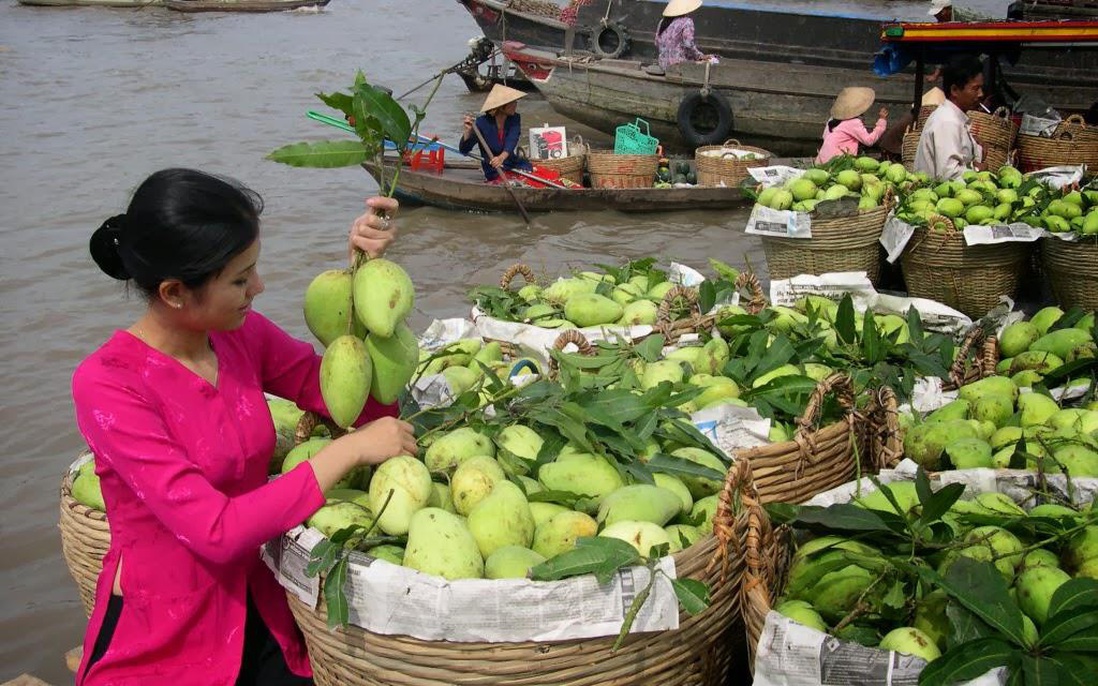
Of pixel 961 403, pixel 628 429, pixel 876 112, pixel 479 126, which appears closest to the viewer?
pixel 628 429

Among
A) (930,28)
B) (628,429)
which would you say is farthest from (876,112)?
(628,429)

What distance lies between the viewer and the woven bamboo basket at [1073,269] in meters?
3.77

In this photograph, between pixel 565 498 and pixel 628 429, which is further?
pixel 628 429

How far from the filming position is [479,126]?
769cm

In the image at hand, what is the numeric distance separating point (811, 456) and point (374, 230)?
3.40 feet

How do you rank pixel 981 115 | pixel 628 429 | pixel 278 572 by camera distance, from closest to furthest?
pixel 278 572, pixel 628 429, pixel 981 115

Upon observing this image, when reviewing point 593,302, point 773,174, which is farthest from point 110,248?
point 773,174

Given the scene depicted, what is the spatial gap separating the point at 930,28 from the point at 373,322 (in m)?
4.77

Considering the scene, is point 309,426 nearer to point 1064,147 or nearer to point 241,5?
point 1064,147

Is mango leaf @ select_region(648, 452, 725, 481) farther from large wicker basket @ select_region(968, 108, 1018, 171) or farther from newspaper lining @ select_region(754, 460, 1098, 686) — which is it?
large wicker basket @ select_region(968, 108, 1018, 171)

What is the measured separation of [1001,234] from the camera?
4008mm

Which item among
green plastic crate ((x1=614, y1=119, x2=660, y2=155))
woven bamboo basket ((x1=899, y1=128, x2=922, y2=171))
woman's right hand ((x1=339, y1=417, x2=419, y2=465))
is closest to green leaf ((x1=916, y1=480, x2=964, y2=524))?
woman's right hand ((x1=339, y1=417, x2=419, y2=465))

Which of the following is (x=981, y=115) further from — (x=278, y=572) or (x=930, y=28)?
(x=278, y=572)

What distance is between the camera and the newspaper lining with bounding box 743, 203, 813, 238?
171 inches
